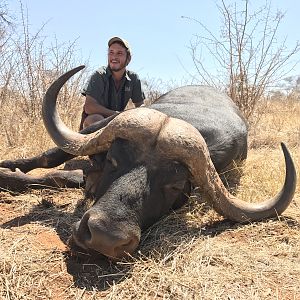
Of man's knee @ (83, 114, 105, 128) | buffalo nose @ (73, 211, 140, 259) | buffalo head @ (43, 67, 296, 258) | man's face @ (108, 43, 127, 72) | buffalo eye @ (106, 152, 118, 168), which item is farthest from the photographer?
man's face @ (108, 43, 127, 72)

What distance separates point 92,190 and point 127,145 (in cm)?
75

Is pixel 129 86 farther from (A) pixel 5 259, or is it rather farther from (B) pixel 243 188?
(A) pixel 5 259

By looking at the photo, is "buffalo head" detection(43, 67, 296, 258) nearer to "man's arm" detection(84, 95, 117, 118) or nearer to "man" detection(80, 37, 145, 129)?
"man's arm" detection(84, 95, 117, 118)

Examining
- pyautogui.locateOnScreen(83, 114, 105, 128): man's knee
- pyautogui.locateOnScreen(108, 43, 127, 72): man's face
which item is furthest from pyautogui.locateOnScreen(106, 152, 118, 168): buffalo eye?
pyautogui.locateOnScreen(108, 43, 127, 72): man's face

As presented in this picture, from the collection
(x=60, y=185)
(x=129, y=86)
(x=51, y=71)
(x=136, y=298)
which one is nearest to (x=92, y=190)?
(x=60, y=185)

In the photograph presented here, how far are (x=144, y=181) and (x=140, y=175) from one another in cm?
5

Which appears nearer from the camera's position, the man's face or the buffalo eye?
the buffalo eye

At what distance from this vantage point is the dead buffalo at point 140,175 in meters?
2.69

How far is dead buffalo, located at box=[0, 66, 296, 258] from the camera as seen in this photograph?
269 cm

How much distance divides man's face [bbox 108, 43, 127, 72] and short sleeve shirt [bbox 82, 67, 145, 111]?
0.12 metres

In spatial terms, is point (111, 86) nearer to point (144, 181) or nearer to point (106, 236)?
point (144, 181)

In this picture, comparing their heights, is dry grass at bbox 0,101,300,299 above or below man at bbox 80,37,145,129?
below

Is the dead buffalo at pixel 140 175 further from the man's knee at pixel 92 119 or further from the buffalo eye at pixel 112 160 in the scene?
the man's knee at pixel 92 119

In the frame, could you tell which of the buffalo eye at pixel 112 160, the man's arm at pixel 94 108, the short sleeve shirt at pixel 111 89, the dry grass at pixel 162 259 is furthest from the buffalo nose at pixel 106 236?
the short sleeve shirt at pixel 111 89
